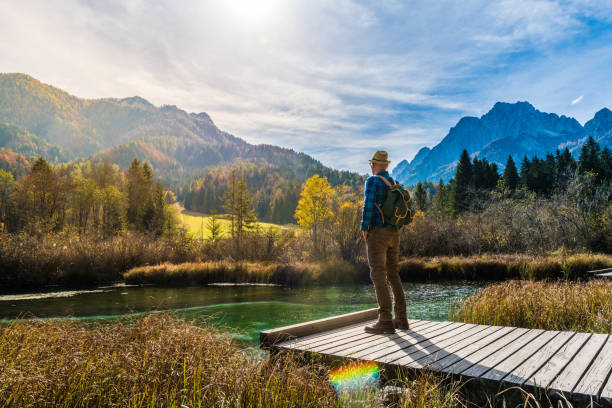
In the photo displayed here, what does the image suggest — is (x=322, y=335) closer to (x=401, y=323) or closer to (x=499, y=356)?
(x=401, y=323)

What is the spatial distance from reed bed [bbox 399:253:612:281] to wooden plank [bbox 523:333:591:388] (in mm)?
16524

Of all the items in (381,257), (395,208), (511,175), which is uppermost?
(511,175)

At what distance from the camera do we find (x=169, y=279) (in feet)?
74.8

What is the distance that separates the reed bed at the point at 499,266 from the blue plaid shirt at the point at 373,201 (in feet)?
56.6

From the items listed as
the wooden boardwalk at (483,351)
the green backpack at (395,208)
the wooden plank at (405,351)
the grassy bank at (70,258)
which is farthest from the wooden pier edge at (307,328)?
the grassy bank at (70,258)

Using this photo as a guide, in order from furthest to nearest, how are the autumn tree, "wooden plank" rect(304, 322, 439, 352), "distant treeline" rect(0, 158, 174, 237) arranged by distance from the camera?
1. the autumn tree
2. "distant treeline" rect(0, 158, 174, 237)
3. "wooden plank" rect(304, 322, 439, 352)

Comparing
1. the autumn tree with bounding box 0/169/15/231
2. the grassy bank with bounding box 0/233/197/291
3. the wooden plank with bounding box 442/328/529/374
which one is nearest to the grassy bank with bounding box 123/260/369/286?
the grassy bank with bounding box 0/233/197/291

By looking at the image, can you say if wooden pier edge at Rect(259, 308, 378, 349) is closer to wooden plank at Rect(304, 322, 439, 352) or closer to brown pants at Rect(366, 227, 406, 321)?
wooden plank at Rect(304, 322, 439, 352)

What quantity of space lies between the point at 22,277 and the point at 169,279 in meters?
6.88

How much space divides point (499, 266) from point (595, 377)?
2038 cm

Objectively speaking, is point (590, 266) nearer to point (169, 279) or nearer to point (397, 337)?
point (397, 337)

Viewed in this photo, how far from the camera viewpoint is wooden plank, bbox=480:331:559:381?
3436 millimetres

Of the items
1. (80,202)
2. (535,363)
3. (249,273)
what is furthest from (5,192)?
(535,363)

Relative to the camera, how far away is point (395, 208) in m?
4.89
